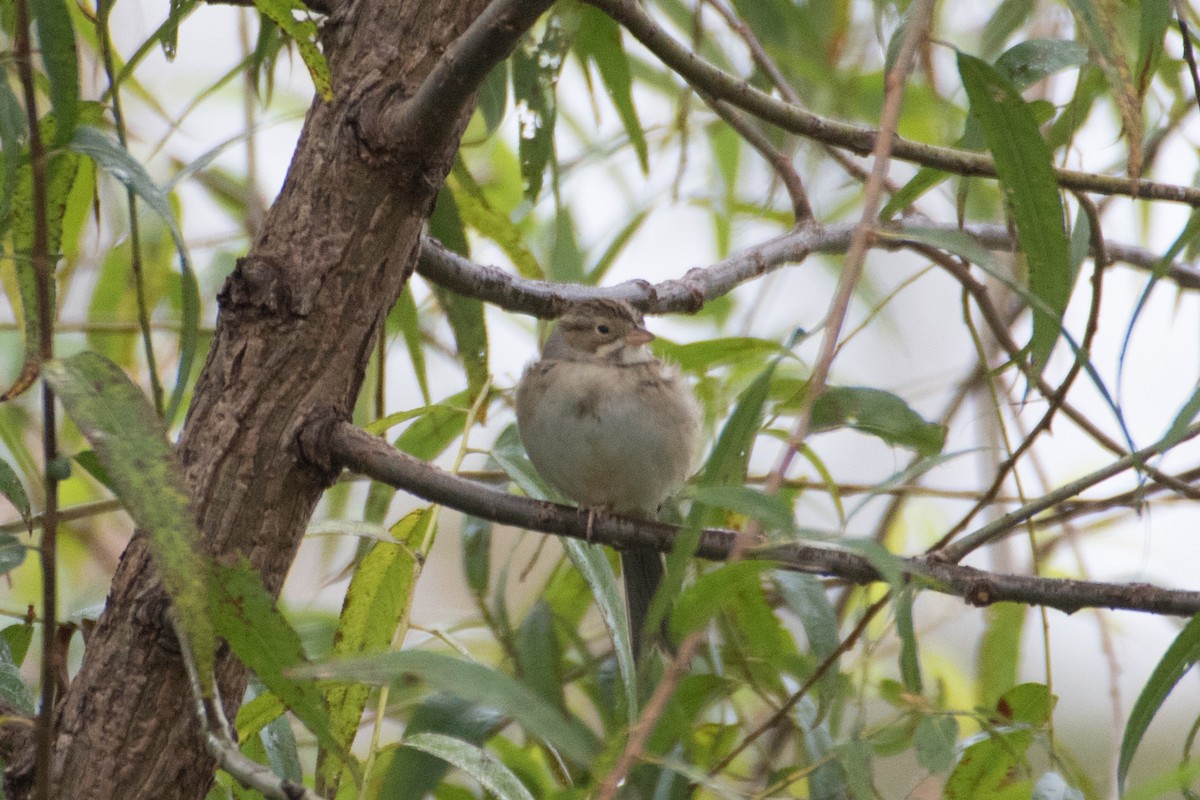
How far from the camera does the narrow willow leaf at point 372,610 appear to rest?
1.95 metres

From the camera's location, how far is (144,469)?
4.18 ft

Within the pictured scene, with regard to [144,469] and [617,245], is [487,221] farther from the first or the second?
[144,469]

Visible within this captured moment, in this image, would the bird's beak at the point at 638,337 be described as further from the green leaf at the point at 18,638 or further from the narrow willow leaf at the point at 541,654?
the green leaf at the point at 18,638

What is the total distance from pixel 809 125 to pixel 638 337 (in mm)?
1363

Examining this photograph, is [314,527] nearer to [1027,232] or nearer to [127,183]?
[127,183]

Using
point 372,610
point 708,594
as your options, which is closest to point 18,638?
point 372,610

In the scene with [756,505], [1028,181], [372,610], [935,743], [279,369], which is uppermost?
[1028,181]

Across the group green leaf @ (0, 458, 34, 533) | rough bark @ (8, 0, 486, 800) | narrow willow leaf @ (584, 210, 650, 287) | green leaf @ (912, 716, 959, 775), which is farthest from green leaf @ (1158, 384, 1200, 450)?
narrow willow leaf @ (584, 210, 650, 287)

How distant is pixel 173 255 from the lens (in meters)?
3.42

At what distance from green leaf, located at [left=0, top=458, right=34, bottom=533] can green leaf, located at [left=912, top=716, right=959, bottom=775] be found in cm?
131

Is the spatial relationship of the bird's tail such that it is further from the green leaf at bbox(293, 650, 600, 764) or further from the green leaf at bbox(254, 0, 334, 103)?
the green leaf at bbox(293, 650, 600, 764)

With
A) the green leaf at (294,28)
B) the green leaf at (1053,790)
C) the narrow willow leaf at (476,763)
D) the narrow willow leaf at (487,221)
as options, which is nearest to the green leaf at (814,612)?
the green leaf at (1053,790)

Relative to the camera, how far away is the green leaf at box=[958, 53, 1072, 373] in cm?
165

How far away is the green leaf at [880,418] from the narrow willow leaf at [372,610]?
72 cm
